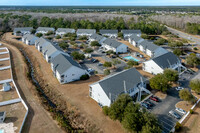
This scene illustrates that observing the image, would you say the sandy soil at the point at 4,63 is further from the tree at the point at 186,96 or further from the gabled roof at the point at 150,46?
the tree at the point at 186,96

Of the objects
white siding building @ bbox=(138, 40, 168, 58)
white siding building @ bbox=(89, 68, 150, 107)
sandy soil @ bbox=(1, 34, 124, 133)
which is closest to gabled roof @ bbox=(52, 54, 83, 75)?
sandy soil @ bbox=(1, 34, 124, 133)

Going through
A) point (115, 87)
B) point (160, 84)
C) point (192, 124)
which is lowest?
point (192, 124)

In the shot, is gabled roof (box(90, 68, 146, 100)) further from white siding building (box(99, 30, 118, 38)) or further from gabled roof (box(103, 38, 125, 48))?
white siding building (box(99, 30, 118, 38))

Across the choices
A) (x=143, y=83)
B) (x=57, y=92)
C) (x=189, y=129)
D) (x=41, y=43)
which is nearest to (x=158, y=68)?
(x=143, y=83)

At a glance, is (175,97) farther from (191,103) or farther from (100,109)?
(100,109)

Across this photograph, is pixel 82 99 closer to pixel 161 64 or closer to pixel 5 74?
pixel 161 64

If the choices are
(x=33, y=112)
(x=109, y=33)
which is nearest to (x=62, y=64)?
(x=33, y=112)

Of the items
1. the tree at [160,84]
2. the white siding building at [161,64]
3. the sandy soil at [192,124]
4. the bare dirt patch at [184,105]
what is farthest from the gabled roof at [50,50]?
the sandy soil at [192,124]
